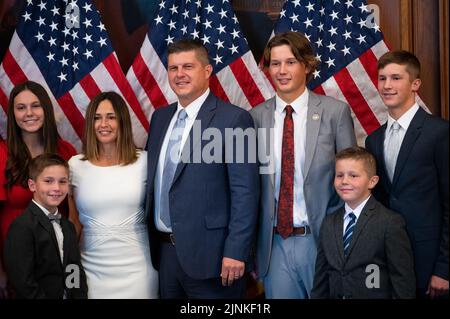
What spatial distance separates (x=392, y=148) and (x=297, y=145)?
0.48m

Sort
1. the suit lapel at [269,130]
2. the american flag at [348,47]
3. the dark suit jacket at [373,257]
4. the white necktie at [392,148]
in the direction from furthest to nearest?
the american flag at [348,47]
the suit lapel at [269,130]
the white necktie at [392,148]
the dark suit jacket at [373,257]

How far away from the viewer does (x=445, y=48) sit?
13.8 feet

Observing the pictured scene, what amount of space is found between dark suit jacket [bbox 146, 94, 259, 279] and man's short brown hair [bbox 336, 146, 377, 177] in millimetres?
450

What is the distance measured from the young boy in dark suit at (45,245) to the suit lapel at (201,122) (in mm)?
595

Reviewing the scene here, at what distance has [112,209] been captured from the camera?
354cm

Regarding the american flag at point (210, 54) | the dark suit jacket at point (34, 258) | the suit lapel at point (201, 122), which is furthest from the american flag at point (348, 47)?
the dark suit jacket at point (34, 258)

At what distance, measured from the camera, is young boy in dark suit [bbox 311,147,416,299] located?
124 inches

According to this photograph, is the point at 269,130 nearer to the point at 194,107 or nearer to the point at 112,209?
the point at 194,107

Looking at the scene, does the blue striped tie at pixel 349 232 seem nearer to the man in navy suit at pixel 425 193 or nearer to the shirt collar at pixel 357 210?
the shirt collar at pixel 357 210

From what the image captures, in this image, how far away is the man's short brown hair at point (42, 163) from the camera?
11.1ft

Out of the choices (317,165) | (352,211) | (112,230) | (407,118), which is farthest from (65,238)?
(407,118)

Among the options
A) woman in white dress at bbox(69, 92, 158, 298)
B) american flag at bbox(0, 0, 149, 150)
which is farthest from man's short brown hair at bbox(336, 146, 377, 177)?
american flag at bbox(0, 0, 149, 150)

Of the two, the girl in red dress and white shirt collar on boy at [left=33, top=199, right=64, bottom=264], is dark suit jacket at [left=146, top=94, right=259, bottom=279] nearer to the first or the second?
white shirt collar on boy at [left=33, top=199, right=64, bottom=264]
